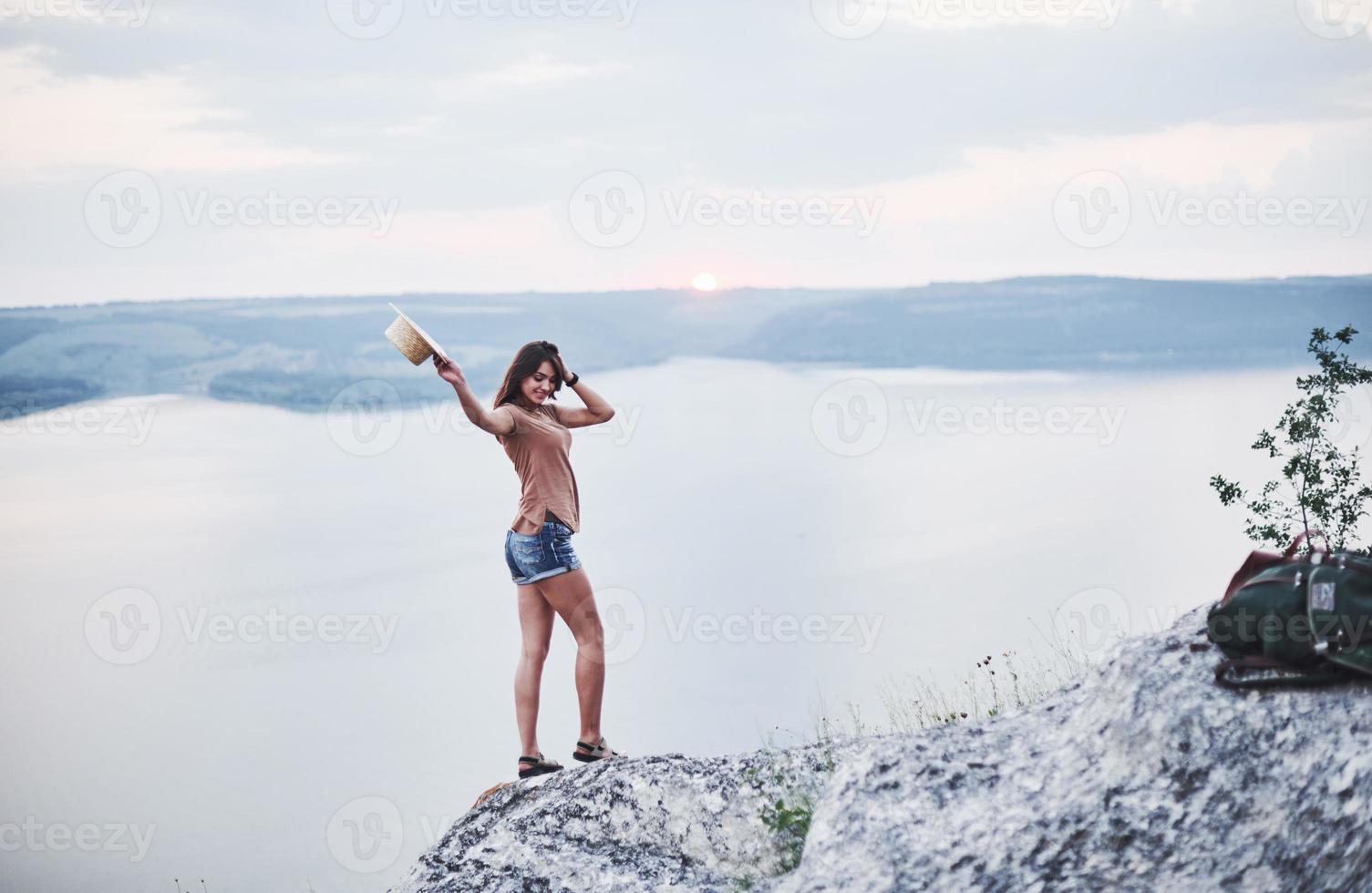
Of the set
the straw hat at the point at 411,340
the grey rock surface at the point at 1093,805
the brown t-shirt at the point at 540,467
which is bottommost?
the grey rock surface at the point at 1093,805

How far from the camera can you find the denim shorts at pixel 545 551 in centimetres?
482

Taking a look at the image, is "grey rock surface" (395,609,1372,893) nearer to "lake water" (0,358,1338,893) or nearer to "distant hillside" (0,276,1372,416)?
"lake water" (0,358,1338,893)

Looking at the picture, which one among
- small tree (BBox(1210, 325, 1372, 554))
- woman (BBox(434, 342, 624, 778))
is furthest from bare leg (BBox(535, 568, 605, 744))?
small tree (BBox(1210, 325, 1372, 554))

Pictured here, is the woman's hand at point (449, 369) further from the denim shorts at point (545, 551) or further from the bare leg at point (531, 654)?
the bare leg at point (531, 654)

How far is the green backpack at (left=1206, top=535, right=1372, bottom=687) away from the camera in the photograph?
3.16 meters

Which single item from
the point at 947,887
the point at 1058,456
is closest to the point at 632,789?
the point at 947,887

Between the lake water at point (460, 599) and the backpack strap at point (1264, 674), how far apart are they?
2550 mm

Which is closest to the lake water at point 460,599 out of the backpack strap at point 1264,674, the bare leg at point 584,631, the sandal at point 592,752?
the sandal at point 592,752

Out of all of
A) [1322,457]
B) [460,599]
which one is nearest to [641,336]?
[460,599]

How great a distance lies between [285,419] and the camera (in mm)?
79062

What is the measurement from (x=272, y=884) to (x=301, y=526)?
1111 inches

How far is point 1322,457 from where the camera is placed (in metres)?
7.23

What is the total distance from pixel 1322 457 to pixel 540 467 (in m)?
5.06

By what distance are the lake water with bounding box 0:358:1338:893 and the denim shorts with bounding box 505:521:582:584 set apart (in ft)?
4.92
